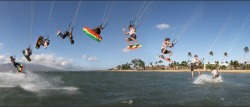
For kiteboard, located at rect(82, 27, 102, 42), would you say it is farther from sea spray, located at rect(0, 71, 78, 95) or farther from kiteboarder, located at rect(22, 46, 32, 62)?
sea spray, located at rect(0, 71, 78, 95)

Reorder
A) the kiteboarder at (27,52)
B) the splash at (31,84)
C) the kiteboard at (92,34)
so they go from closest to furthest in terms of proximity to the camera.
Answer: the kiteboard at (92,34), the kiteboarder at (27,52), the splash at (31,84)

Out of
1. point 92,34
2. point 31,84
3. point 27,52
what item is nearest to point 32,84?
point 31,84

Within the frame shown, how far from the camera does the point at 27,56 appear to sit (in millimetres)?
27297

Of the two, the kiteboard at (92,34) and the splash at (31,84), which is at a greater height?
the kiteboard at (92,34)

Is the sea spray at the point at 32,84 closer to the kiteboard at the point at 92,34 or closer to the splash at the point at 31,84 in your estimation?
the splash at the point at 31,84

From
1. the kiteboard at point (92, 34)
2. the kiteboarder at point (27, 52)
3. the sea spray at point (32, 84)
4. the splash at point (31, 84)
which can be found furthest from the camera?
the splash at point (31, 84)

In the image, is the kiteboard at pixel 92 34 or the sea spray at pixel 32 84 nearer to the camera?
the kiteboard at pixel 92 34

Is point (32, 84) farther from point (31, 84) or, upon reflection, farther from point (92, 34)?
point (92, 34)

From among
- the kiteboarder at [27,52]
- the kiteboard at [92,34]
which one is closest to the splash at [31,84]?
the kiteboarder at [27,52]

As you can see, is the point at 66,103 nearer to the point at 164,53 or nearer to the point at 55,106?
Result: the point at 55,106

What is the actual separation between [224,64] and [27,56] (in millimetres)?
175101

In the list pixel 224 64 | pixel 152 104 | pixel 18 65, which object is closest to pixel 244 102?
pixel 152 104

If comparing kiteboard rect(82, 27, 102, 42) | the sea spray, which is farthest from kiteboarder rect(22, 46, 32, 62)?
kiteboard rect(82, 27, 102, 42)

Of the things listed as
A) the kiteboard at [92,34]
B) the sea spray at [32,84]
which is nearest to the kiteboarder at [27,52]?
the sea spray at [32,84]
